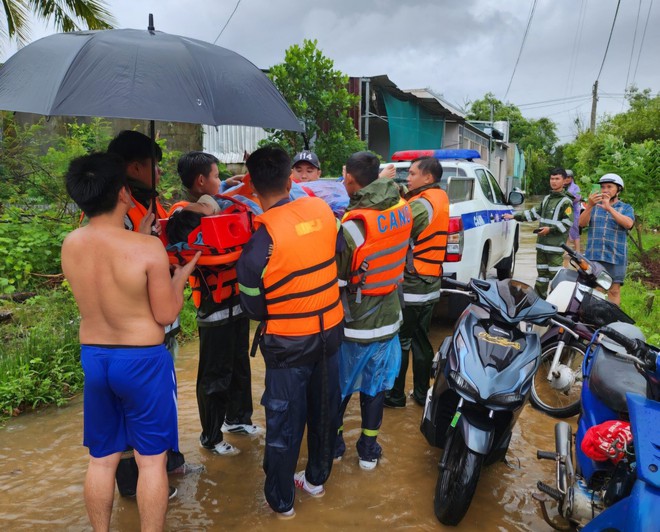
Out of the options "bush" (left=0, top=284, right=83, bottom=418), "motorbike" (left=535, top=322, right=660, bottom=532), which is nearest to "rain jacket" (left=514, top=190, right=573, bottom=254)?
"motorbike" (left=535, top=322, right=660, bottom=532)

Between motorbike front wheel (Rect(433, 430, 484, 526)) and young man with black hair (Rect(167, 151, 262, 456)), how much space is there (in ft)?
4.48

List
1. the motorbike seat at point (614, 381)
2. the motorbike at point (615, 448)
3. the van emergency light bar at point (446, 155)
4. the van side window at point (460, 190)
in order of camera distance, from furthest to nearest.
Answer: the van emergency light bar at point (446, 155) → the van side window at point (460, 190) → the motorbike seat at point (614, 381) → the motorbike at point (615, 448)

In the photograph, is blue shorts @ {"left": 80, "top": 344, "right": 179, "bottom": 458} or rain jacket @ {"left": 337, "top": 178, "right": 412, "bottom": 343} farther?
rain jacket @ {"left": 337, "top": 178, "right": 412, "bottom": 343}

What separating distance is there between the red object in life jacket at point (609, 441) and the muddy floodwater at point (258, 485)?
88cm

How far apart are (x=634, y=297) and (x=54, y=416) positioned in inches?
265

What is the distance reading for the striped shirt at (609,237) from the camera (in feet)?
18.8

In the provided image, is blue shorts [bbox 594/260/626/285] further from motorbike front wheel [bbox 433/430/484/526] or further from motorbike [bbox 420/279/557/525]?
motorbike front wheel [bbox 433/430/484/526]

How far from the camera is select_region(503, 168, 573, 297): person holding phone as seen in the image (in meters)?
6.52

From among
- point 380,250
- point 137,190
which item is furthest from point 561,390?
point 137,190

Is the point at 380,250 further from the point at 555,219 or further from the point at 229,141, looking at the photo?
the point at 229,141

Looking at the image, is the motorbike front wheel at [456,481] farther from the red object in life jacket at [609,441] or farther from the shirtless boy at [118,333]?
the shirtless boy at [118,333]

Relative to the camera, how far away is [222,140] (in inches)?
451

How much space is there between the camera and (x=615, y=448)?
2.15 meters

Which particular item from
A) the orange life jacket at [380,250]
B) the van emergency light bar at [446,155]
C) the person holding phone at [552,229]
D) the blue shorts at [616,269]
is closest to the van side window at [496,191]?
the van emergency light bar at [446,155]
